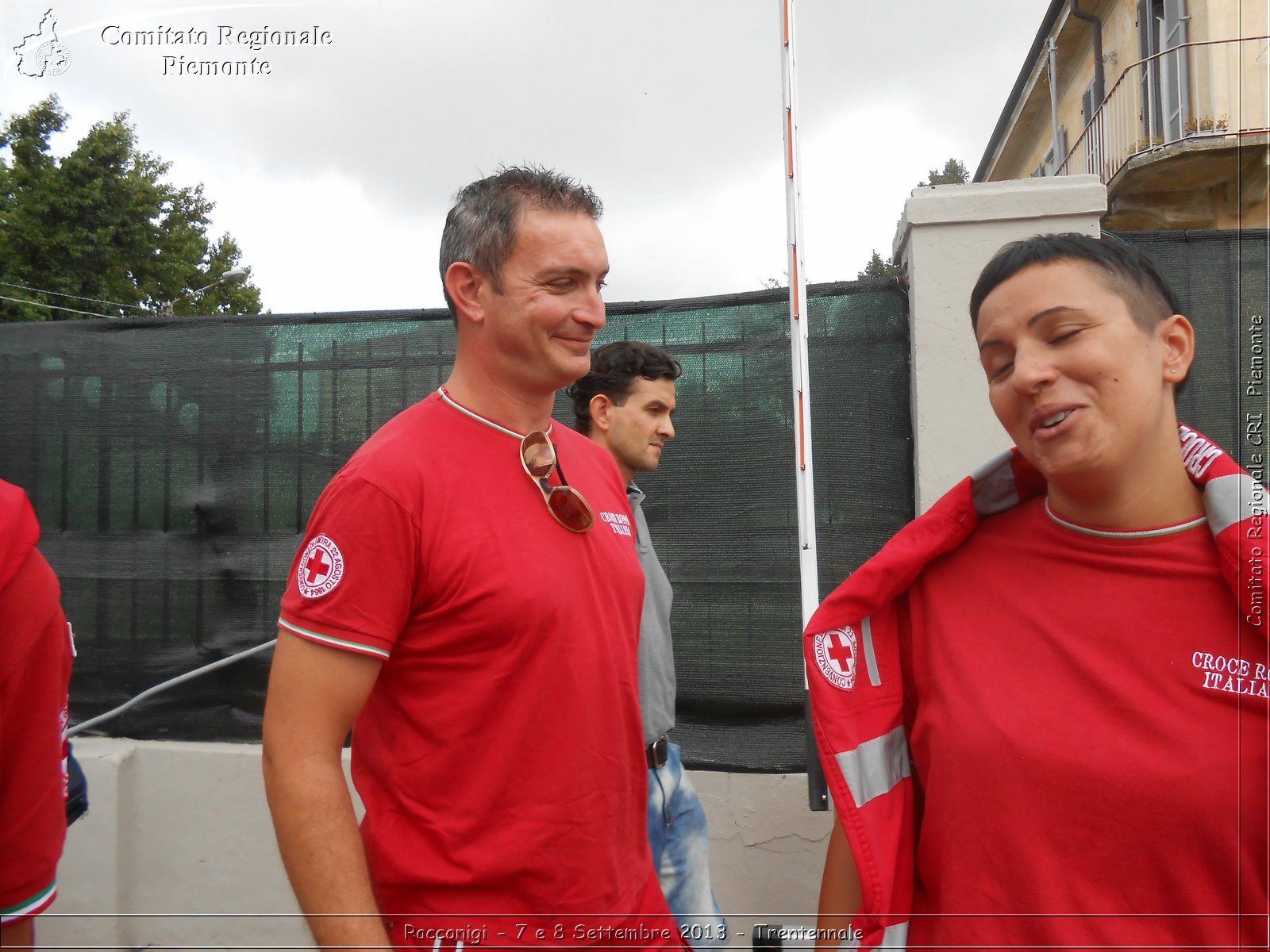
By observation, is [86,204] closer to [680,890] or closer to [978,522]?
[680,890]

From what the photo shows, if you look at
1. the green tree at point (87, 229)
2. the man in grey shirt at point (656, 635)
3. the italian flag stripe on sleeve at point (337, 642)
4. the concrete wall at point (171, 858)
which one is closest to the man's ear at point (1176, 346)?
the italian flag stripe on sleeve at point (337, 642)

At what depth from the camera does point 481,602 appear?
54.4 inches

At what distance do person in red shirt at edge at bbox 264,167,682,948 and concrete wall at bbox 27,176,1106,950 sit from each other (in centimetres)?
172

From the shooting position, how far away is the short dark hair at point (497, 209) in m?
1.62

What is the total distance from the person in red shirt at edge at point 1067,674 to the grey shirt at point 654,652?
1189mm

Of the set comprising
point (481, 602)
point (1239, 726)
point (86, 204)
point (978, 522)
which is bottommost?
point (1239, 726)

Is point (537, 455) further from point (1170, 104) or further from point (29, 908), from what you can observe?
point (1170, 104)

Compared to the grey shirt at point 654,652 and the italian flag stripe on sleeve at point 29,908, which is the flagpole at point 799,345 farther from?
the italian flag stripe on sleeve at point 29,908

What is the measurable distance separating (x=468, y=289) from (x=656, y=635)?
1361 mm

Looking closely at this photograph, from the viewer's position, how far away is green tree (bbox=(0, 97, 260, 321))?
6340 mm

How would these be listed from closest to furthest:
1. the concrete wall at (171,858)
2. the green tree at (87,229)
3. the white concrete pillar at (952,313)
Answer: the white concrete pillar at (952,313), the concrete wall at (171,858), the green tree at (87,229)

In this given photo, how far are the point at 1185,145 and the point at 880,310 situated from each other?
8.27 meters

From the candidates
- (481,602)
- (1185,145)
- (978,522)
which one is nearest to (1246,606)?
(978,522)

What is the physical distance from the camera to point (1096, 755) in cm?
114
